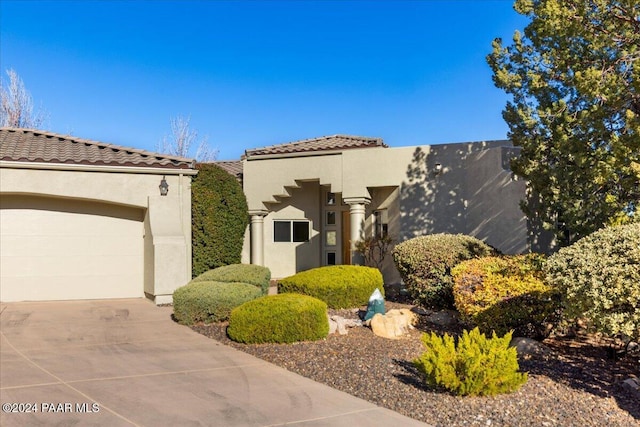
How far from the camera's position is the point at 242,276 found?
12.0 meters

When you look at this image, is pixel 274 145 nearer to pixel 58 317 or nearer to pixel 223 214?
pixel 223 214

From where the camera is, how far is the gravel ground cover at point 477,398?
18.4ft

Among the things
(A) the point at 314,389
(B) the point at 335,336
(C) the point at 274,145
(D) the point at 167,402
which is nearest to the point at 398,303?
(B) the point at 335,336

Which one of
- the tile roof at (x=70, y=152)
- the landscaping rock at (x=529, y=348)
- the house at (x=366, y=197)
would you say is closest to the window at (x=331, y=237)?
the house at (x=366, y=197)

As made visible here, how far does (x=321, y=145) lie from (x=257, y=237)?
12.1ft

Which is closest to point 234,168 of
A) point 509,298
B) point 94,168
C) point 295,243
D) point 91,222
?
point 295,243

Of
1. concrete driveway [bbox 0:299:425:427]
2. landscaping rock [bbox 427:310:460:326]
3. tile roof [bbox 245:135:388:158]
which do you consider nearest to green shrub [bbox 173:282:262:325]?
concrete driveway [bbox 0:299:425:427]

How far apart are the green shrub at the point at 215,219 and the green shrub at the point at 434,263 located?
600 centimetres

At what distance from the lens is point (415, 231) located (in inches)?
605

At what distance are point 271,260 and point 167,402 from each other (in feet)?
41.6

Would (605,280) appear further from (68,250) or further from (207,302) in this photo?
(68,250)

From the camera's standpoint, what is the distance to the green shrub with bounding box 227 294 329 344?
882 cm

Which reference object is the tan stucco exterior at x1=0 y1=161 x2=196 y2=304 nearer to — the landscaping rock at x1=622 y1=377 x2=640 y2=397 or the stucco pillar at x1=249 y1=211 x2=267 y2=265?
the stucco pillar at x1=249 y1=211 x2=267 y2=265

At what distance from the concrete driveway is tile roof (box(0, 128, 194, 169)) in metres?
4.51
